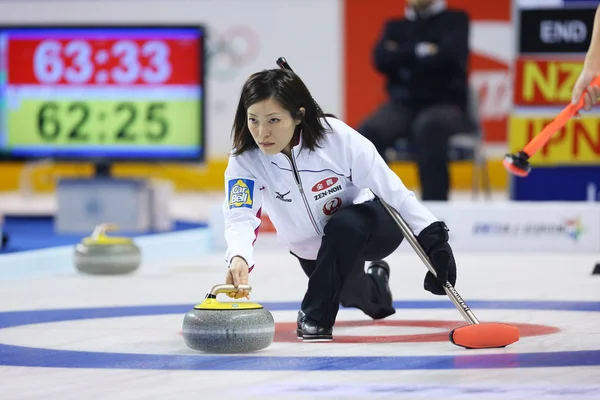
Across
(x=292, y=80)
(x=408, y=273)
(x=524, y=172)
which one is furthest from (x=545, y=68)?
(x=292, y=80)

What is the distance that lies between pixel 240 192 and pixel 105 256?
2055 mm

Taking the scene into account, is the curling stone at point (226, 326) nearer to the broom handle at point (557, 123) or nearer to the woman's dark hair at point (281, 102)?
the woman's dark hair at point (281, 102)

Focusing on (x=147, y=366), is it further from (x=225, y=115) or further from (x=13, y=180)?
(x=13, y=180)

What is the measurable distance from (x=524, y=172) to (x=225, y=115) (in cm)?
903

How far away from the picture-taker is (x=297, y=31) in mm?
12633

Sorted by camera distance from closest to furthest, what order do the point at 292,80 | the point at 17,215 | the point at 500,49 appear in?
the point at 292,80 → the point at 17,215 → the point at 500,49

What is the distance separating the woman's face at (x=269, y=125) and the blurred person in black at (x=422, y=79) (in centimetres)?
371

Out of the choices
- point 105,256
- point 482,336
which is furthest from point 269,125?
point 105,256

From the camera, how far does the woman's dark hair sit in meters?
3.47

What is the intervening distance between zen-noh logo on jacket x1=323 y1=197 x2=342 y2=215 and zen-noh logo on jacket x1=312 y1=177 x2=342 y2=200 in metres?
0.04

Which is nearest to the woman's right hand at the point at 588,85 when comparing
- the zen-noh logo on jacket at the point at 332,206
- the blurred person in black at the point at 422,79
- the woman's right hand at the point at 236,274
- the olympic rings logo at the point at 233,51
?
the zen-noh logo on jacket at the point at 332,206

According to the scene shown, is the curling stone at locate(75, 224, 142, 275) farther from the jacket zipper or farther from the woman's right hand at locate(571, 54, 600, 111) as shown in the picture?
the woman's right hand at locate(571, 54, 600, 111)

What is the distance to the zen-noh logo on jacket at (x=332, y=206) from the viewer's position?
3.70 metres

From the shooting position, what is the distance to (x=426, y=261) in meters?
3.52
